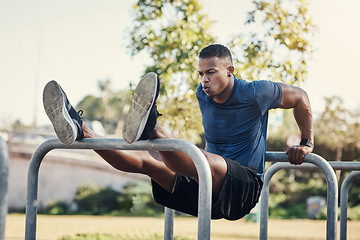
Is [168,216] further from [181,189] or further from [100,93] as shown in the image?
[100,93]

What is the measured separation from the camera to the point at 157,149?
1789 mm

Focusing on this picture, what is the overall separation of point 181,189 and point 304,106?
0.77m

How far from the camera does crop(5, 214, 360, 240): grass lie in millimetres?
Answer: 10414

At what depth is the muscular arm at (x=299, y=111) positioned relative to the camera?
241cm

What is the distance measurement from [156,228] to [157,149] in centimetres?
1043

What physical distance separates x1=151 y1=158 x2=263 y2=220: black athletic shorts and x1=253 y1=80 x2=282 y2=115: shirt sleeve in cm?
32

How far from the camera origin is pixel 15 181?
59.4 ft

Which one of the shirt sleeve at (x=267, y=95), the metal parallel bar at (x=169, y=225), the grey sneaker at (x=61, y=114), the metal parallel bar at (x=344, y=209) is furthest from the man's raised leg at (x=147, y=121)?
the metal parallel bar at (x=344, y=209)

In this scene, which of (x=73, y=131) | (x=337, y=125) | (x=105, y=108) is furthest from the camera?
(x=105, y=108)

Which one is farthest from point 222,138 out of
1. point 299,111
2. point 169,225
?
point 169,225

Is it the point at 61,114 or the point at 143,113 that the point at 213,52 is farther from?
the point at 61,114

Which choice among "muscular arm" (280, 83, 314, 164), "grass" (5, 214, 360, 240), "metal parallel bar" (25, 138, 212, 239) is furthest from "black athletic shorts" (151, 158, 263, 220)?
"grass" (5, 214, 360, 240)

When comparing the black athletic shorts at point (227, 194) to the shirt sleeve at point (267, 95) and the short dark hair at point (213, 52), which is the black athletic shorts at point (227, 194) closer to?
the shirt sleeve at point (267, 95)

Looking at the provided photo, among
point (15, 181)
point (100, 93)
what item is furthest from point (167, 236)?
point (100, 93)
